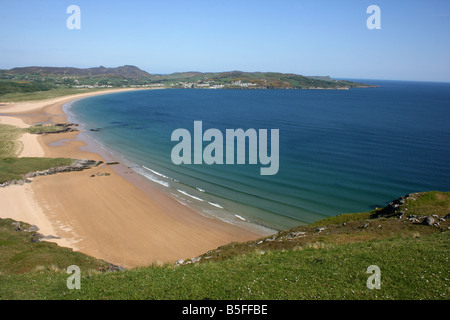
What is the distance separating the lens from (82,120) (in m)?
93.9

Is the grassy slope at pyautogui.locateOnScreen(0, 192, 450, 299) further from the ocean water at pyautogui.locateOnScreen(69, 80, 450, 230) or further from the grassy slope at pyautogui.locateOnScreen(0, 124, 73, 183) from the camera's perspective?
the grassy slope at pyautogui.locateOnScreen(0, 124, 73, 183)

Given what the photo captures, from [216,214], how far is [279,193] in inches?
409

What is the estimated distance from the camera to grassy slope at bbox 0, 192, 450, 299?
1182 centimetres

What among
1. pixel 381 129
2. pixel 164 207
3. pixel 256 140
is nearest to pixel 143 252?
pixel 164 207

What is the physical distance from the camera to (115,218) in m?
31.8

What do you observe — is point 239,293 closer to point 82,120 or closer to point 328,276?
point 328,276
